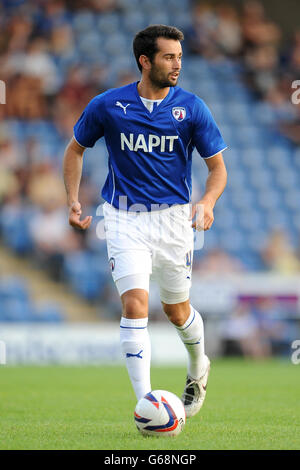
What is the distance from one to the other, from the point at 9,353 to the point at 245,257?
525 cm

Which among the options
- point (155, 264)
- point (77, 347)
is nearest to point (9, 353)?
point (77, 347)

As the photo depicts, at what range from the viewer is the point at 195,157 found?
59.7 feet

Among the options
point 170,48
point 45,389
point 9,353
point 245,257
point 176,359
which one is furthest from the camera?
point 245,257

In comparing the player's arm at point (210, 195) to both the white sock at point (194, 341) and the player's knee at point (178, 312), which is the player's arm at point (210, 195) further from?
the white sock at point (194, 341)

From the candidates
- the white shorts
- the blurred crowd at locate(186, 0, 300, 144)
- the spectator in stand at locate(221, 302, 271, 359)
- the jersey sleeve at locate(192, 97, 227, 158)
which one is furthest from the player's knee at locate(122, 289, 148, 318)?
the blurred crowd at locate(186, 0, 300, 144)

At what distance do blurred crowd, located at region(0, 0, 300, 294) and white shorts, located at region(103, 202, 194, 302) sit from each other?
9770 mm

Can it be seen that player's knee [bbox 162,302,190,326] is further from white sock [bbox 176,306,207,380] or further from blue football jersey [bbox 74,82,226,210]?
blue football jersey [bbox 74,82,226,210]

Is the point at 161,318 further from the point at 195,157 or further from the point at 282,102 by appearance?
the point at 282,102

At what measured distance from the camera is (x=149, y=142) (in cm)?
563

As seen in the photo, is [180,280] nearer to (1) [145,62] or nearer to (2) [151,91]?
(2) [151,91]

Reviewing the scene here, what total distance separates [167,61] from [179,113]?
0.35m

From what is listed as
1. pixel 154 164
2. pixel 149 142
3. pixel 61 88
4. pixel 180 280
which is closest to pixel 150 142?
pixel 149 142

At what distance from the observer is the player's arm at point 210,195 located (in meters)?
5.28

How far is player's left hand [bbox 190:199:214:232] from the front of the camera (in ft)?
17.3
